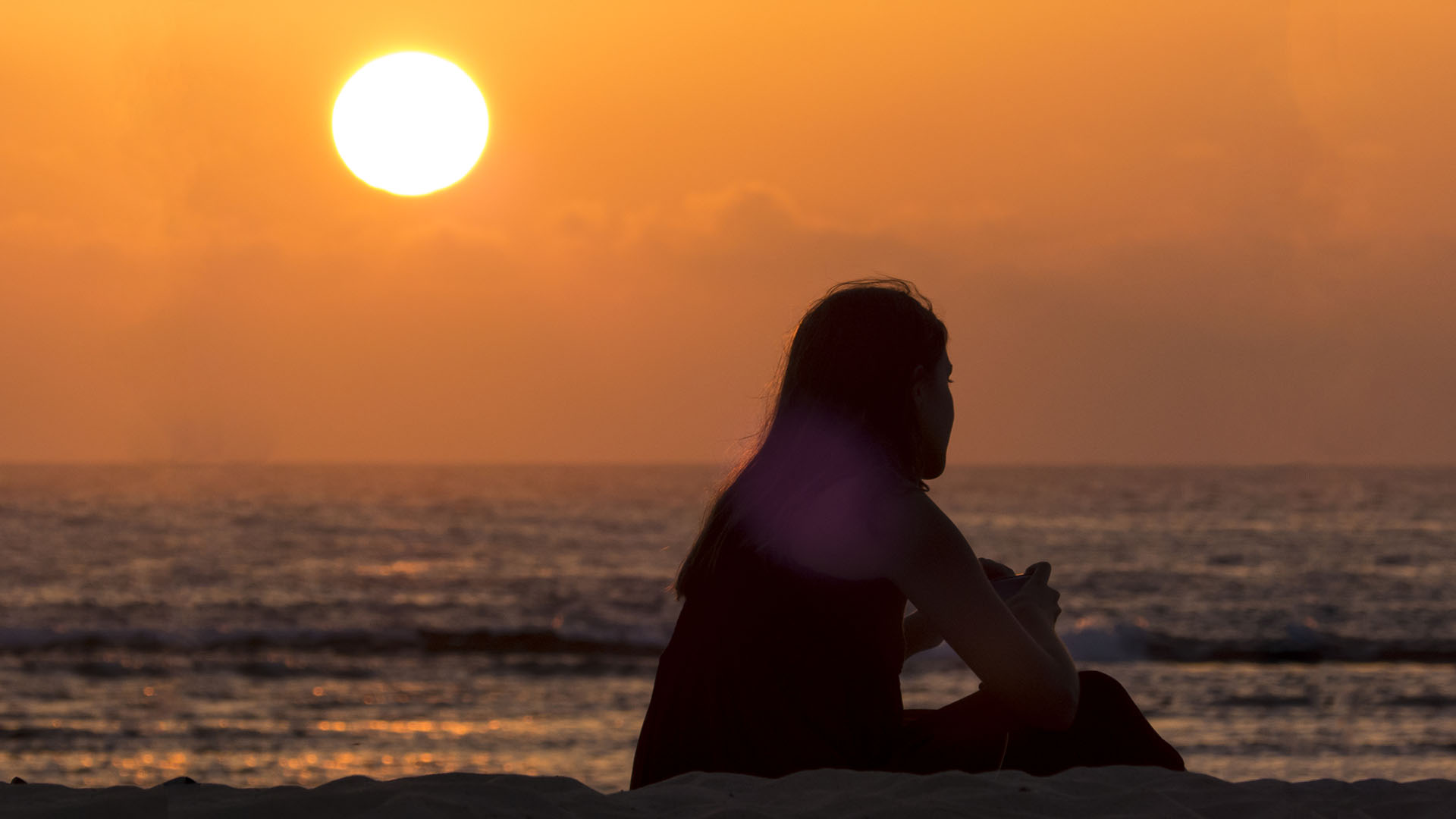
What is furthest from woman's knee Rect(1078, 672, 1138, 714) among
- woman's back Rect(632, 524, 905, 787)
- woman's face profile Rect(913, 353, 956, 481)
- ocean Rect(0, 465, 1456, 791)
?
ocean Rect(0, 465, 1456, 791)

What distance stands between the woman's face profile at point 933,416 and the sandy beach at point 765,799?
27.5 inches

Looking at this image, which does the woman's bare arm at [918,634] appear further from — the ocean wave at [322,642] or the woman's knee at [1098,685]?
the ocean wave at [322,642]

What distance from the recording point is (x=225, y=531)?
39969mm

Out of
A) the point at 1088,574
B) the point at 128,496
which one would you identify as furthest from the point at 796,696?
the point at 128,496

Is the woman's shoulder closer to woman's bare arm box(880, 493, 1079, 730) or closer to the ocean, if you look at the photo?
woman's bare arm box(880, 493, 1079, 730)

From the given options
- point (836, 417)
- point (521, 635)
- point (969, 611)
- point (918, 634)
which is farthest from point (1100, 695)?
point (521, 635)

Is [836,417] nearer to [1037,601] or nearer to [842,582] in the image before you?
[842,582]

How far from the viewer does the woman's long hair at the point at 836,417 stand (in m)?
2.59

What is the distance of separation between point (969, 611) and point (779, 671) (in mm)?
396

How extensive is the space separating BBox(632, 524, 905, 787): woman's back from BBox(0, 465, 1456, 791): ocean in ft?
0.87

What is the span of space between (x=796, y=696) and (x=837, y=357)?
688mm

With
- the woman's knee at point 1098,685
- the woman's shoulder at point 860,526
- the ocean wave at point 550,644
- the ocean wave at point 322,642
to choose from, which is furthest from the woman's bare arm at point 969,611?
the ocean wave at point 322,642

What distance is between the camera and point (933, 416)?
2664 millimetres

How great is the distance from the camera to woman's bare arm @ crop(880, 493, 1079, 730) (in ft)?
8.21
